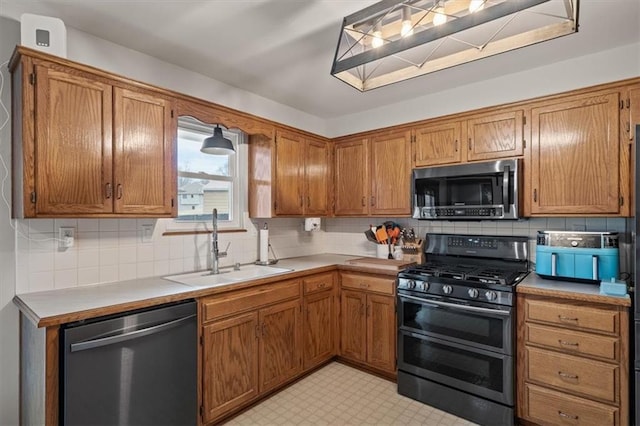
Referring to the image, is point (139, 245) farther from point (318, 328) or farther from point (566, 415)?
point (566, 415)

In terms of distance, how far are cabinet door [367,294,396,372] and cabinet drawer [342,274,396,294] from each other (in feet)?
0.22

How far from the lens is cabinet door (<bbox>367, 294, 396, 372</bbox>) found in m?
2.80

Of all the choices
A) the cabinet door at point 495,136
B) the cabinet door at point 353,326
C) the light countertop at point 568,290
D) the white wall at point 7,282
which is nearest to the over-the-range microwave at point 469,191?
the cabinet door at point 495,136

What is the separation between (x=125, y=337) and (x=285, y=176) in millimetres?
1872

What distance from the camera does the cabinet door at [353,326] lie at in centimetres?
298

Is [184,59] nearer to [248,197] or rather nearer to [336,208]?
[248,197]

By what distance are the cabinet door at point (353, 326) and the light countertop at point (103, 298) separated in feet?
3.02

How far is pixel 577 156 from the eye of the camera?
2287 millimetres

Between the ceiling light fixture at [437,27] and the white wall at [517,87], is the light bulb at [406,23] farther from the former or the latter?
the white wall at [517,87]

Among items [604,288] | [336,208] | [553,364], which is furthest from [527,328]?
[336,208]

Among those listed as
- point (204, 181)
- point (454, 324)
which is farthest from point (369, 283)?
point (204, 181)

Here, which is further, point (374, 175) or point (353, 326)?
point (374, 175)

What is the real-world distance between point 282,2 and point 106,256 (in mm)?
1926

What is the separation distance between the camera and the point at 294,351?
2752 millimetres
